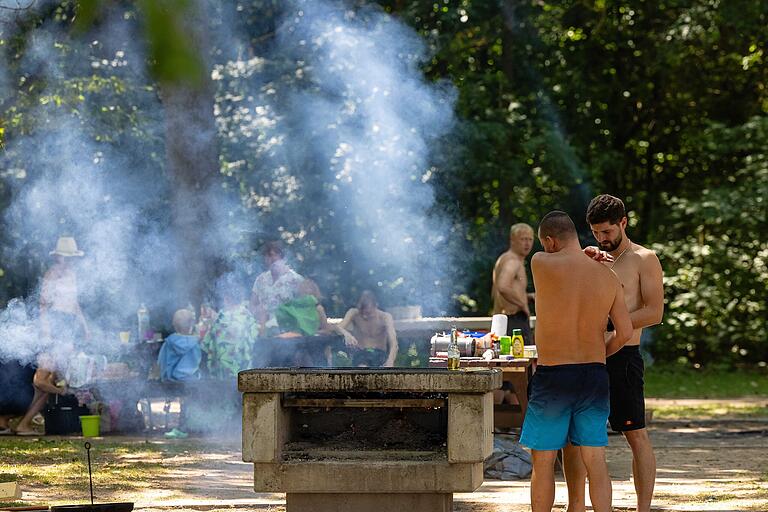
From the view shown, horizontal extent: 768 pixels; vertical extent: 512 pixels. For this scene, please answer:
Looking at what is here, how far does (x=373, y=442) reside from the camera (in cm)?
612

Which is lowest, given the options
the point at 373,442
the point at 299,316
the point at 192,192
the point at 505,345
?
the point at 373,442

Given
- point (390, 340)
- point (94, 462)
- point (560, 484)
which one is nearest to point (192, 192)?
point (390, 340)

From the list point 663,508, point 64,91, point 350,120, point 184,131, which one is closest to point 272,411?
point 663,508

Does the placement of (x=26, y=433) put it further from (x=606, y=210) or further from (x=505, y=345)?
(x=606, y=210)

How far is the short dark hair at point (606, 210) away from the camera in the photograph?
21.0 feet

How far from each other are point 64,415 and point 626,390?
6.81 metres

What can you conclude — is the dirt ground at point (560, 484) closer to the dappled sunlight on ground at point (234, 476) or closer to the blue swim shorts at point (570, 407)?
the dappled sunlight on ground at point (234, 476)

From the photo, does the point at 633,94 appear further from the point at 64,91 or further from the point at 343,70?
the point at 64,91

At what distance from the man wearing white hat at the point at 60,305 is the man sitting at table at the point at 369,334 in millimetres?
2519

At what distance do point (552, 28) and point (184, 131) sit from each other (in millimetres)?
8566

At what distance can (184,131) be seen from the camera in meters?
14.4

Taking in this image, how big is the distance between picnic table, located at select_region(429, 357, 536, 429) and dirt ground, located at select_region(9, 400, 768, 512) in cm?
82

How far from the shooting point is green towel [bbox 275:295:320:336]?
1178cm

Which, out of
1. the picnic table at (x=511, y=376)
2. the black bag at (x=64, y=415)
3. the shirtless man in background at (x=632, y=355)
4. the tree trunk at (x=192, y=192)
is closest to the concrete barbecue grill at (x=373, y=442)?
the shirtless man in background at (x=632, y=355)
